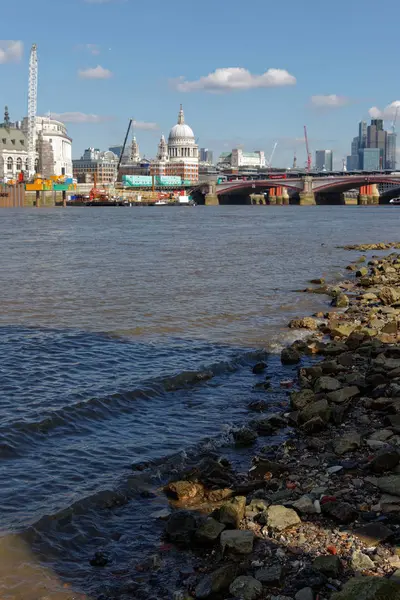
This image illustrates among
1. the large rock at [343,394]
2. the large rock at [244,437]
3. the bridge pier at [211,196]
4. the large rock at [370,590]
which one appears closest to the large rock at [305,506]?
the large rock at [370,590]

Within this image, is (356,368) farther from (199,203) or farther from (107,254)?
(199,203)

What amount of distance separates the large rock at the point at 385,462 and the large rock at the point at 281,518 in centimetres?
126

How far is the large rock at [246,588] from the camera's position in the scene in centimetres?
500

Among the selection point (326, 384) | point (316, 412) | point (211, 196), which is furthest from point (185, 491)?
point (211, 196)

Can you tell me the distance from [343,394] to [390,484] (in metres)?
3.08

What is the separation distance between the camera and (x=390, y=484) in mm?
6363

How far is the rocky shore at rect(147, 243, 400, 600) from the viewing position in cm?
513

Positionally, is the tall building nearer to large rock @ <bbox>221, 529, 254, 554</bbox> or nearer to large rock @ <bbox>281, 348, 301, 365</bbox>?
large rock @ <bbox>281, 348, 301, 365</bbox>

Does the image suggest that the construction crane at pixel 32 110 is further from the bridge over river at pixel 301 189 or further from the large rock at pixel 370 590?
the large rock at pixel 370 590

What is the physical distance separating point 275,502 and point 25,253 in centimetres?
2913

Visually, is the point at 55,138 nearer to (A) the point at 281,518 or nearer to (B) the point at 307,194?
(B) the point at 307,194

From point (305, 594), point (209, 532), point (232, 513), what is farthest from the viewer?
point (232, 513)

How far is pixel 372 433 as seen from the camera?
8078 millimetres

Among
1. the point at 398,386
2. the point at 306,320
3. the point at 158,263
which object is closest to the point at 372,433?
the point at 398,386
